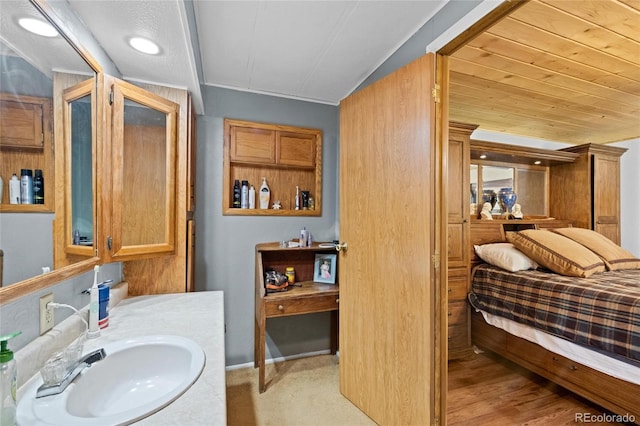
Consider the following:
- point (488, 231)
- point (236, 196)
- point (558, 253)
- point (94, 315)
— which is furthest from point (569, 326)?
point (94, 315)

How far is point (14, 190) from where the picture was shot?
0.79m

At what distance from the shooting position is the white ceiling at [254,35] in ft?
3.80

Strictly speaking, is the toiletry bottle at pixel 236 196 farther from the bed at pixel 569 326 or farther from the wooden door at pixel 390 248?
the bed at pixel 569 326

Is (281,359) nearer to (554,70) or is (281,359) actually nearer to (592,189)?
(554,70)

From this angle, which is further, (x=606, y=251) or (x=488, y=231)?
(x=488, y=231)

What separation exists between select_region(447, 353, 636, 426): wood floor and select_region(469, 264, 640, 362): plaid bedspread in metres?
0.50

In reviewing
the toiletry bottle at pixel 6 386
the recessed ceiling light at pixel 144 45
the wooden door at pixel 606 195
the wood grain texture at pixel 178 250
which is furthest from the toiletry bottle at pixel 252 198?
the wooden door at pixel 606 195

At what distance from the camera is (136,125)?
145 centimetres

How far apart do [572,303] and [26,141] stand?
2876 millimetres

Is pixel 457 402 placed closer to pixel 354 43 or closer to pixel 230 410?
pixel 230 410

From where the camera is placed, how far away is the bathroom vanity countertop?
69 cm

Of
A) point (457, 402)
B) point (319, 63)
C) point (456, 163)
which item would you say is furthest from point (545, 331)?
point (319, 63)

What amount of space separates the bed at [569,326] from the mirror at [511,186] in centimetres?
75

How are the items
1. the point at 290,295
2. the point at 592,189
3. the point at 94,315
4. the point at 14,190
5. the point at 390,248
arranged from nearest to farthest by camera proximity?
1. the point at 14,190
2. the point at 94,315
3. the point at 390,248
4. the point at 290,295
5. the point at 592,189
